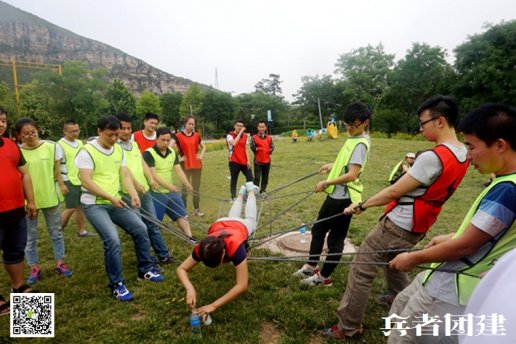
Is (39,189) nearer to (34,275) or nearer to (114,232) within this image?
(34,275)

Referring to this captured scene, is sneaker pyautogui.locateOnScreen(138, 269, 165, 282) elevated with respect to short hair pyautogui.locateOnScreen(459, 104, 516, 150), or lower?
lower

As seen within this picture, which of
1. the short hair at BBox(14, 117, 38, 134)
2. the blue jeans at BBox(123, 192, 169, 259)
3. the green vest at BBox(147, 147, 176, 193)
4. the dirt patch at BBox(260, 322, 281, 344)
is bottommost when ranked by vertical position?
the dirt patch at BBox(260, 322, 281, 344)

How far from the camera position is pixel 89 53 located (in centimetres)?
14962

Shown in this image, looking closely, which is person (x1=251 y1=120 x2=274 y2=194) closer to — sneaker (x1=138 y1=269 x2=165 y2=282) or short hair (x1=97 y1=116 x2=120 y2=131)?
sneaker (x1=138 y1=269 x2=165 y2=282)

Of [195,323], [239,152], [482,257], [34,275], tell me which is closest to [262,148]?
[239,152]

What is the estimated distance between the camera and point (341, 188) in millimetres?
3443

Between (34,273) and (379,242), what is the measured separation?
4.34m

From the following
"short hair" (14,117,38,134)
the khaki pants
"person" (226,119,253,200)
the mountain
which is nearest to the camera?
the khaki pants

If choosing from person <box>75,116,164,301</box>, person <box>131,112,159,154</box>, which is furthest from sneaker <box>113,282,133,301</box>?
person <box>131,112,159,154</box>

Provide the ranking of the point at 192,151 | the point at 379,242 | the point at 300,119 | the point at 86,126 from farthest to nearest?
the point at 300,119 < the point at 86,126 < the point at 192,151 < the point at 379,242

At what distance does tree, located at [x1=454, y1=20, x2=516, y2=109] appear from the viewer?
27.7 metres

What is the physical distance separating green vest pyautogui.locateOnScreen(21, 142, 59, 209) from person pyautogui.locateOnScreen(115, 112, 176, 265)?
947 mm

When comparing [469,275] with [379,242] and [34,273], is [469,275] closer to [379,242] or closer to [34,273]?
[379,242]

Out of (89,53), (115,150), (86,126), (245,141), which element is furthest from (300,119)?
(89,53)
